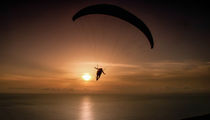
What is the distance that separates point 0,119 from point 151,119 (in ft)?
369

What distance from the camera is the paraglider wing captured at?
9617 mm

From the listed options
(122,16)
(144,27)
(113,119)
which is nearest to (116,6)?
(122,16)

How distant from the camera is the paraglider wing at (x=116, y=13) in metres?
9.62

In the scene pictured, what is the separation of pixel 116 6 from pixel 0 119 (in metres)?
156

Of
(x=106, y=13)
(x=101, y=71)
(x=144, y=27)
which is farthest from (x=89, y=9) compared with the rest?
(x=101, y=71)

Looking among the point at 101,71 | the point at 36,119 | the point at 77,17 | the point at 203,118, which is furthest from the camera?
the point at 36,119

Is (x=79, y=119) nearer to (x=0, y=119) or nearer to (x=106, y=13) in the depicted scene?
(x=0, y=119)

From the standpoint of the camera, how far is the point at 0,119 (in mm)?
135750

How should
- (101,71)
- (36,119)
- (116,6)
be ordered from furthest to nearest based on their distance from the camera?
(36,119) → (101,71) → (116,6)

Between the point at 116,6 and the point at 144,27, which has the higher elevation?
the point at 116,6

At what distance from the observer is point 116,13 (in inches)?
390

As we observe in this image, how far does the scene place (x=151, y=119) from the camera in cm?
13575

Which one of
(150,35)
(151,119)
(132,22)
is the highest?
(132,22)

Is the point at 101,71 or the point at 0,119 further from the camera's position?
the point at 0,119
